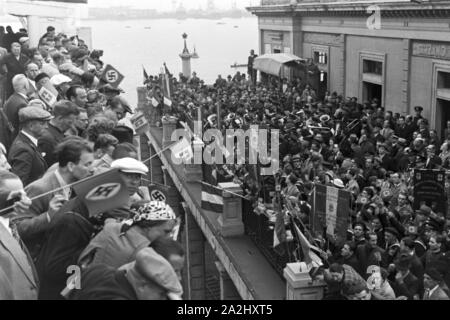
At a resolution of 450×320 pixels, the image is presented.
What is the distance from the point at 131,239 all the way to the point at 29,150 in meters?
2.37

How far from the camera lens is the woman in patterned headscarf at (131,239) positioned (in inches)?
174

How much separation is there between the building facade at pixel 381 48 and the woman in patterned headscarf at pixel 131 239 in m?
16.1

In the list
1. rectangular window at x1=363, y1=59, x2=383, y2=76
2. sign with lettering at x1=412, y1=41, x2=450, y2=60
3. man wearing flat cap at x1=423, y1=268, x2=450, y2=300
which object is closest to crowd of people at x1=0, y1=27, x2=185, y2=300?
man wearing flat cap at x1=423, y1=268, x2=450, y2=300

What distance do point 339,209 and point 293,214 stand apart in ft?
2.94

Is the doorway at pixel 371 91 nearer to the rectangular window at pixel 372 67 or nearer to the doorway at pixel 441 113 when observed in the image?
the rectangular window at pixel 372 67

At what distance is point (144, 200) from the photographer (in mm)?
5965

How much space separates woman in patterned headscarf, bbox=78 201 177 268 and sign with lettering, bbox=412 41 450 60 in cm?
1650

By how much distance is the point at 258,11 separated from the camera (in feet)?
128

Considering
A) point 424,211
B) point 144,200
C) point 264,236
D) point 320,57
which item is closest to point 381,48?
point 320,57

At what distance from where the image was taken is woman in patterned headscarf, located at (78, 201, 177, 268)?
441cm

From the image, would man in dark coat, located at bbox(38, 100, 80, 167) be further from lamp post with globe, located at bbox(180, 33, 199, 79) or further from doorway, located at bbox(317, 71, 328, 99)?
lamp post with globe, located at bbox(180, 33, 199, 79)

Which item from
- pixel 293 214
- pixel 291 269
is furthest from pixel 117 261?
pixel 293 214

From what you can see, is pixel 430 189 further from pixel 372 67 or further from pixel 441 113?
pixel 372 67

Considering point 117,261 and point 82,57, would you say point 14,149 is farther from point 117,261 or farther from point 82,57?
point 82,57
